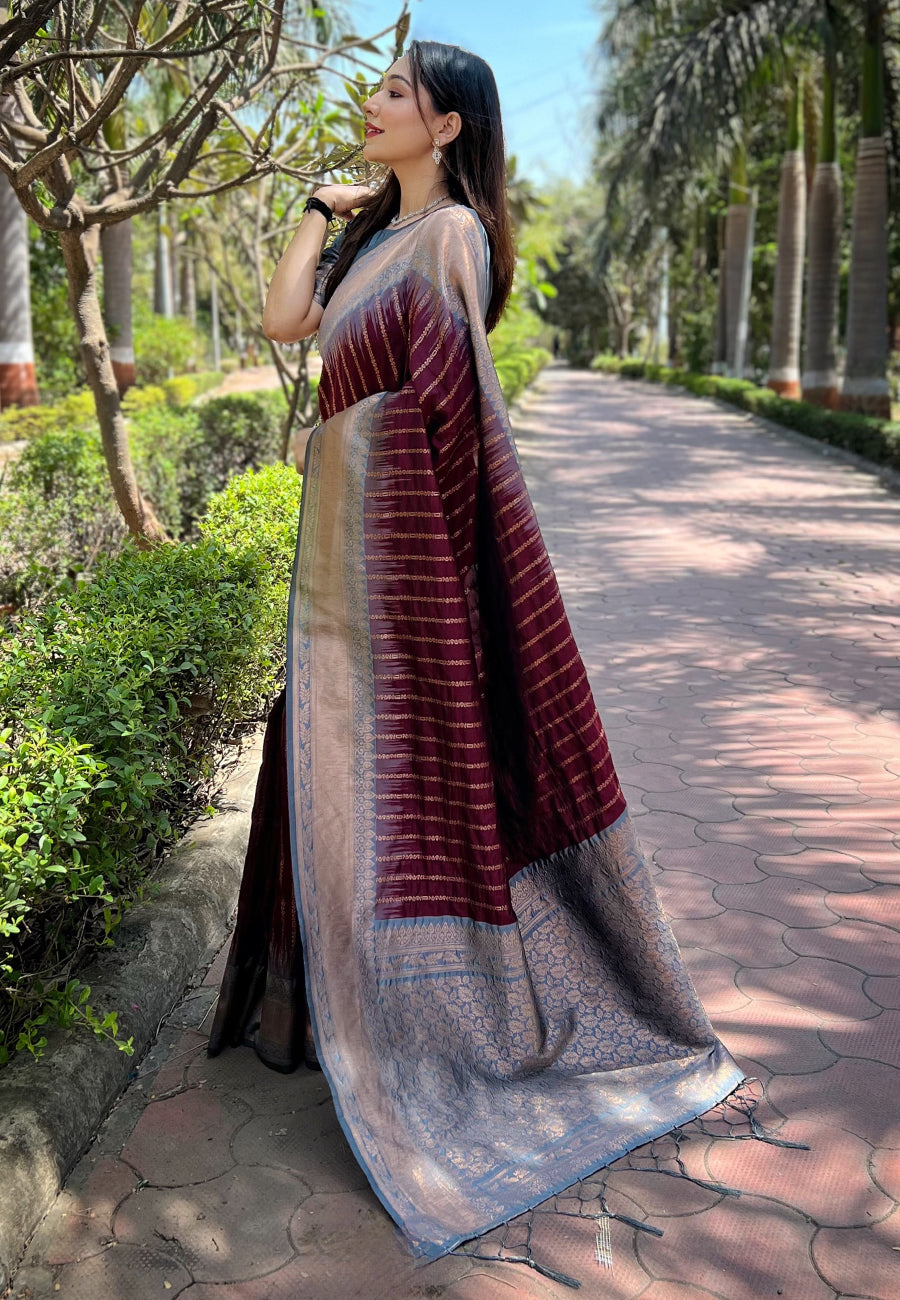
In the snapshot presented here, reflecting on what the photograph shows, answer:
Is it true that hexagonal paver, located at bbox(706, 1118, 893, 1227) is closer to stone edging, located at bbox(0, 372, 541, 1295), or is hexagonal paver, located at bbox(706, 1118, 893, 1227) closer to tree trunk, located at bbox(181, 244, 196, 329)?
stone edging, located at bbox(0, 372, 541, 1295)

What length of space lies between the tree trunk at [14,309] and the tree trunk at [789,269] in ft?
38.5

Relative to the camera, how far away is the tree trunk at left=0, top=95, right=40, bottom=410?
1238cm

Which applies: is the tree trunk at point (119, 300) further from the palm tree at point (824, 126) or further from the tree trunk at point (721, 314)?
the tree trunk at point (721, 314)

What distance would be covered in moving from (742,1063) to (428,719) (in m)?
0.98

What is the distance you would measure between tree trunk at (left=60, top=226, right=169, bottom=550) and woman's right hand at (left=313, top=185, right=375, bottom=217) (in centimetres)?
288

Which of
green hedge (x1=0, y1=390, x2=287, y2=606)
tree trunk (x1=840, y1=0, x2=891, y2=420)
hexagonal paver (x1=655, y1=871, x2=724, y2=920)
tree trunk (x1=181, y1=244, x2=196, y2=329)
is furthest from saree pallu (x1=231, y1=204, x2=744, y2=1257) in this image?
tree trunk (x1=181, y1=244, x2=196, y2=329)

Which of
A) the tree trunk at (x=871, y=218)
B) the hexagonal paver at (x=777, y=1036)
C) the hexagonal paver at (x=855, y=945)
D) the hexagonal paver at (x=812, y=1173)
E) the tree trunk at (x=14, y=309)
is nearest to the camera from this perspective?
the hexagonal paver at (x=812, y=1173)

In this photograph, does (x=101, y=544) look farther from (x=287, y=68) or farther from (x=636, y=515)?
(x=636, y=515)

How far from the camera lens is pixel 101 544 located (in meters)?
6.25

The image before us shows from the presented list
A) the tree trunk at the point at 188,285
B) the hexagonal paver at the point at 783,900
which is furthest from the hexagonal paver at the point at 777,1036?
the tree trunk at the point at 188,285

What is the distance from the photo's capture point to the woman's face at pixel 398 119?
6.77 feet

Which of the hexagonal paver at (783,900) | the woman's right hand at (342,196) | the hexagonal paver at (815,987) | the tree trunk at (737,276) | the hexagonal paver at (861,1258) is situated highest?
the tree trunk at (737,276)

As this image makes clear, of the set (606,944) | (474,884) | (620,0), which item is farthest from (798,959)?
(620,0)

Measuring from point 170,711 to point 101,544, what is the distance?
391 cm
